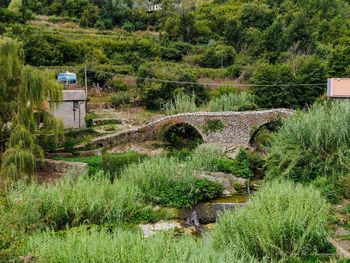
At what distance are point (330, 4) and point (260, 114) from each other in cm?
3737

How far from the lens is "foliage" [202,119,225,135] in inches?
1034

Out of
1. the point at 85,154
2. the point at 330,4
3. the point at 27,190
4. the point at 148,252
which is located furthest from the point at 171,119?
the point at 330,4

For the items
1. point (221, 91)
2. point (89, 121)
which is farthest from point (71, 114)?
point (221, 91)

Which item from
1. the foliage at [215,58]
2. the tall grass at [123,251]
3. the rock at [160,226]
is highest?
the foliage at [215,58]

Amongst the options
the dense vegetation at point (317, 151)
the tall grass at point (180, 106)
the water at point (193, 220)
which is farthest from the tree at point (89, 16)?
the water at point (193, 220)

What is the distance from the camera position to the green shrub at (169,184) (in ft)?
55.1

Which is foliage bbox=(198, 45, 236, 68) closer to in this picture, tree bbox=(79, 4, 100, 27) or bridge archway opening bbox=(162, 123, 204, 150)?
tree bbox=(79, 4, 100, 27)

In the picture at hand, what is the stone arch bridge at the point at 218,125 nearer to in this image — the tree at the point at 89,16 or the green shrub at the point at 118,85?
the green shrub at the point at 118,85

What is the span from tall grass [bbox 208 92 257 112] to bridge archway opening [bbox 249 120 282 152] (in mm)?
1763

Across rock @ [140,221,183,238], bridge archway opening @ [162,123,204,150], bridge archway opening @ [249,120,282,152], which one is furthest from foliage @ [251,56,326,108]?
rock @ [140,221,183,238]

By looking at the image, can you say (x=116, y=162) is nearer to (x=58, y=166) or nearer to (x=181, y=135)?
(x=58, y=166)

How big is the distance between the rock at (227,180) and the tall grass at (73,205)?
5.29m

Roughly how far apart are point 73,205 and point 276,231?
5.63 metres

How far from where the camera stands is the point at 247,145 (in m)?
26.2
